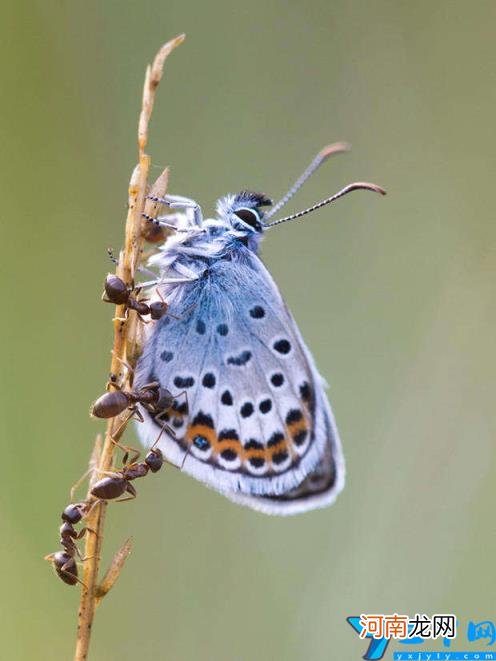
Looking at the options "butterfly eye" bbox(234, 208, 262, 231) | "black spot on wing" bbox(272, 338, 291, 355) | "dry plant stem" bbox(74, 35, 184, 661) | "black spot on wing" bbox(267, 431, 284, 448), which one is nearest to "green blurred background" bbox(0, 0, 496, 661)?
"black spot on wing" bbox(267, 431, 284, 448)

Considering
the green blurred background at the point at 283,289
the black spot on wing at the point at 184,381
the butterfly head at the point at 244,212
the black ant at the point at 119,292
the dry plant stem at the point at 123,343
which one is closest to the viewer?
the dry plant stem at the point at 123,343

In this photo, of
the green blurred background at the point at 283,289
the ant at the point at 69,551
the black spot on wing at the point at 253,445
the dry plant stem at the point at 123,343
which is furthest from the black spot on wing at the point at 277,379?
the green blurred background at the point at 283,289

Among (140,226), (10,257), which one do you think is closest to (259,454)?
(140,226)

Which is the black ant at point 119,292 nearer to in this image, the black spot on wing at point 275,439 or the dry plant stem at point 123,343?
the dry plant stem at point 123,343

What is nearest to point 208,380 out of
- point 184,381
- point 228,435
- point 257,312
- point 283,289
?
point 184,381

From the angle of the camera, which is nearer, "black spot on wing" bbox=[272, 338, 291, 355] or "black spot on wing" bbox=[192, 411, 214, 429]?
"black spot on wing" bbox=[192, 411, 214, 429]

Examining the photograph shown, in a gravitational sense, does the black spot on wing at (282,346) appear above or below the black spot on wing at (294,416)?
above

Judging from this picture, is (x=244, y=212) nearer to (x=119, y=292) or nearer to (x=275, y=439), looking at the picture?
(x=275, y=439)

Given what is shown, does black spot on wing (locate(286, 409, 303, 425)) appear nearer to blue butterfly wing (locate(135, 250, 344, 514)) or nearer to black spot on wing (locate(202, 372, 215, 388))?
blue butterfly wing (locate(135, 250, 344, 514))
